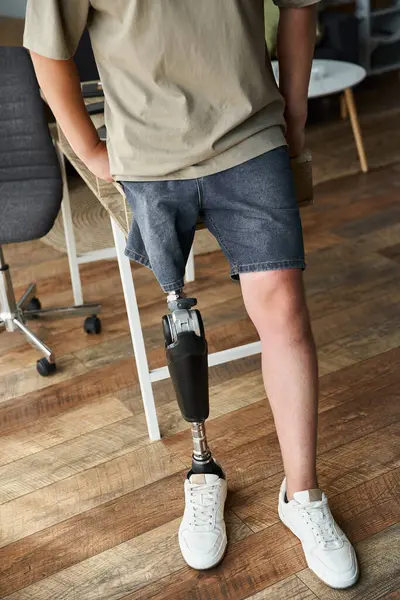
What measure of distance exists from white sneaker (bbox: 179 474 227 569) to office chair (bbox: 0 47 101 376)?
80 cm

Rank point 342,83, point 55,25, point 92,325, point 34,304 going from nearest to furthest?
1. point 55,25
2. point 92,325
3. point 34,304
4. point 342,83

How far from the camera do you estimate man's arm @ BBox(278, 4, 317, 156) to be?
1579mm

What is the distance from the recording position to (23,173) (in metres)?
2.45

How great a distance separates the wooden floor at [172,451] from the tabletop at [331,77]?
3.33ft

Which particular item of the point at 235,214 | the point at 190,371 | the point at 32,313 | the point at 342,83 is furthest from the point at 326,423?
the point at 342,83

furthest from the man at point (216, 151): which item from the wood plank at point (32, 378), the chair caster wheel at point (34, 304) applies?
the chair caster wheel at point (34, 304)

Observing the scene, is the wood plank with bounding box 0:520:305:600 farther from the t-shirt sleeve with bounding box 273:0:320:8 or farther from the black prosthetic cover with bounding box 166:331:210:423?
the t-shirt sleeve with bounding box 273:0:320:8

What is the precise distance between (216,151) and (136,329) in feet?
2.05

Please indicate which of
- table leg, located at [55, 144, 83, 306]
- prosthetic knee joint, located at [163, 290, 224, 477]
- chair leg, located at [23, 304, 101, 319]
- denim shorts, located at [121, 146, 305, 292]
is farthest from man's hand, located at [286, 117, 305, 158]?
chair leg, located at [23, 304, 101, 319]

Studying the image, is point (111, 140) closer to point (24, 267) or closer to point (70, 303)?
point (70, 303)

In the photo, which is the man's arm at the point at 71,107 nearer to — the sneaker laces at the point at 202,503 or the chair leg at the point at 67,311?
the sneaker laces at the point at 202,503

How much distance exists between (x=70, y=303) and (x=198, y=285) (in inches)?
17.6

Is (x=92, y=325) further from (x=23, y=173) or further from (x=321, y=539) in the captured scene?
(x=321, y=539)

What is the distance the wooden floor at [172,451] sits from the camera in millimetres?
1592
